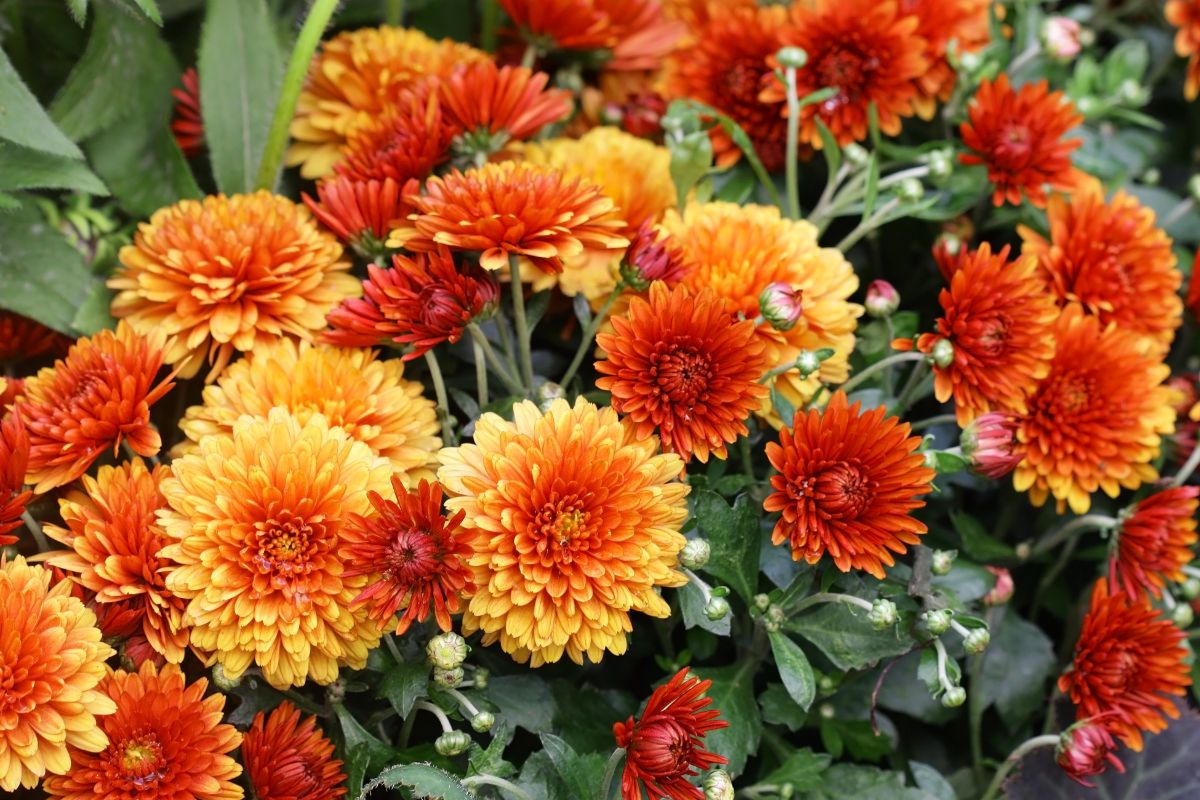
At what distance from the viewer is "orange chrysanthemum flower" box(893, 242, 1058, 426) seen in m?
0.90

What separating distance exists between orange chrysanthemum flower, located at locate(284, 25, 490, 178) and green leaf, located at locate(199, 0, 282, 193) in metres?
0.04

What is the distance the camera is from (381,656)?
2.73 feet

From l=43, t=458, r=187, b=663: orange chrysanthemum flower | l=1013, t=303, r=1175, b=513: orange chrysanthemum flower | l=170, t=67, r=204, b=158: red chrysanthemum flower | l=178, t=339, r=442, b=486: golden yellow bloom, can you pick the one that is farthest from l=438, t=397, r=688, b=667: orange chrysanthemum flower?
l=170, t=67, r=204, b=158: red chrysanthemum flower

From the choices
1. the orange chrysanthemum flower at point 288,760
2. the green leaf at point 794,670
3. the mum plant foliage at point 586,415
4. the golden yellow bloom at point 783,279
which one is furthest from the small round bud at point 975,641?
the orange chrysanthemum flower at point 288,760

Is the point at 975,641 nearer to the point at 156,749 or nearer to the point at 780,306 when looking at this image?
the point at 780,306

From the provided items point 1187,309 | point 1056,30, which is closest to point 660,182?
point 1056,30

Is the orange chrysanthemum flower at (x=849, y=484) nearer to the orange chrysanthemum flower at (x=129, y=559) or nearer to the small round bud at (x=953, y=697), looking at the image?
the small round bud at (x=953, y=697)

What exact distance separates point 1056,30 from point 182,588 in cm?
102

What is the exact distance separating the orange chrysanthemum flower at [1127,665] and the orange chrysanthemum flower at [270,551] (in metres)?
0.60

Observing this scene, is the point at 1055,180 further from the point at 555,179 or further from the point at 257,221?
the point at 257,221

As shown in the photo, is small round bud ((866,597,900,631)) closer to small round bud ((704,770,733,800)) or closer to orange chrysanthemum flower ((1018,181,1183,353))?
small round bud ((704,770,733,800))

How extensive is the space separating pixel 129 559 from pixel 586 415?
336mm

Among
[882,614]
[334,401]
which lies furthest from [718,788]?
[334,401]

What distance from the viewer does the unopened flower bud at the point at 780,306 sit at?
85cm
